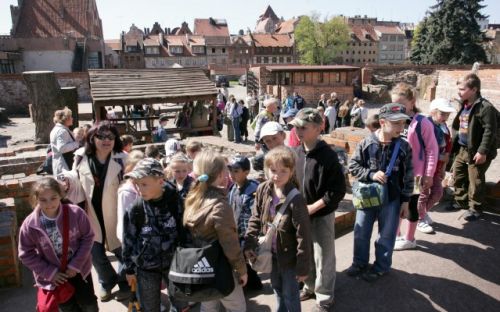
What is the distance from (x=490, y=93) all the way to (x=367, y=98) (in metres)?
18.7

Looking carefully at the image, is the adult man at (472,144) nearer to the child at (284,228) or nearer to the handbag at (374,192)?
the handbag at (374,192)

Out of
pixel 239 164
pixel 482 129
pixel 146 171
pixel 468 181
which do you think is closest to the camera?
pixel 146 171

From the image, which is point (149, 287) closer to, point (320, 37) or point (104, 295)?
point (104, 295)

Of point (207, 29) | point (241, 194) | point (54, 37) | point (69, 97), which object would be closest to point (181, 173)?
point (241, 194)

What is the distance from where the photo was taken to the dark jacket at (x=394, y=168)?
133 inches

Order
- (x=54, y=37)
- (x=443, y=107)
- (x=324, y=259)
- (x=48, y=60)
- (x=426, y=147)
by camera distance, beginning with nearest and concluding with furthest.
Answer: (x=324, y=259) < (x=426, y=147) < (x=443, y=107) < (x=48, y=60) < (x=54, y=37)

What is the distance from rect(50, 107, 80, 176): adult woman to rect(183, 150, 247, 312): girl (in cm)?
288

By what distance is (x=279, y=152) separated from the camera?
273 centimetres

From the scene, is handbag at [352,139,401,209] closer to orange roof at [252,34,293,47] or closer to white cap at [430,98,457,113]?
white cap at [430,98,457,113]

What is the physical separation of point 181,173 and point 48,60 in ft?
122

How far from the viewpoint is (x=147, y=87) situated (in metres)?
10.8

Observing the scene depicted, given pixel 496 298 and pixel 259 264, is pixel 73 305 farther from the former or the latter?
pixel 496 298

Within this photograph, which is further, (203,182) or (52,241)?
(52,241)

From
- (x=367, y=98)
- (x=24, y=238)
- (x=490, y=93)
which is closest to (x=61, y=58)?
(x=367, y=98)
